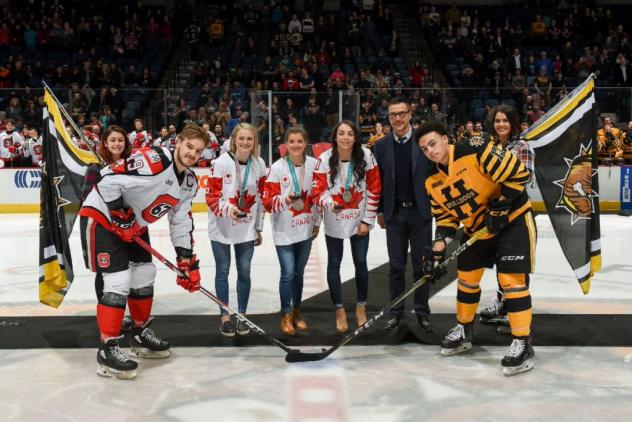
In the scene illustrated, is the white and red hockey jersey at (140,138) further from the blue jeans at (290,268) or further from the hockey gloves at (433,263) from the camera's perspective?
the hockey gloves at (433,263)

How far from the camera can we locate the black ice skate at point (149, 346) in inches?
159

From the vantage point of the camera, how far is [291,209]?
4.28 metres

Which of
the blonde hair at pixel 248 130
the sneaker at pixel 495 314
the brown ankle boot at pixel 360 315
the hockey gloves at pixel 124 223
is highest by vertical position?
the blonde hair at pixel 248 130

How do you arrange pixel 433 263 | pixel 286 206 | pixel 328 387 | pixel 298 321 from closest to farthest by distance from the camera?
1. pixel 328 387
2. pixel 433 263
3. pixel 286 206
4. pixel 298 321

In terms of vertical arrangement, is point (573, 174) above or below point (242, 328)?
above

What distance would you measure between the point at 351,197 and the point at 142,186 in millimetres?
1264

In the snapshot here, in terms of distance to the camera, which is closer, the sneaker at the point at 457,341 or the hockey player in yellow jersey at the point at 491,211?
the hockey player in yellow jersey at the point at 491,211

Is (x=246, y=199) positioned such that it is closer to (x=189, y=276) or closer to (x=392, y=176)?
(x=189, y=276)

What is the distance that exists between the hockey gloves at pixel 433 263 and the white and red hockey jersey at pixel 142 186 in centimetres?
135

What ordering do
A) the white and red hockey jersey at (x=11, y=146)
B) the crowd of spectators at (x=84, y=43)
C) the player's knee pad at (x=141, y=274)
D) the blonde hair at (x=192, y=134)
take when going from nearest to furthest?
1. the blonde hair at (x=192, y=134)
2. the player's knee pad at (x=141, y=274)
3. the white and red hockey jersey at (x=11, y=146)
4. the crowd of spectators at (x=84, y=43)

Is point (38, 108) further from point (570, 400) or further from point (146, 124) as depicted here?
point (570, 400)

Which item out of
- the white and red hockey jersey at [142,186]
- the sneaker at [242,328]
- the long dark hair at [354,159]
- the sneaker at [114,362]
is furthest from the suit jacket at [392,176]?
the sneaker at [114,362]

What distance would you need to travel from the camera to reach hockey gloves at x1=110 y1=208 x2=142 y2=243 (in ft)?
12.2

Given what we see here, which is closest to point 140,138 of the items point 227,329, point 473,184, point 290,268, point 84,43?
point 84,43
